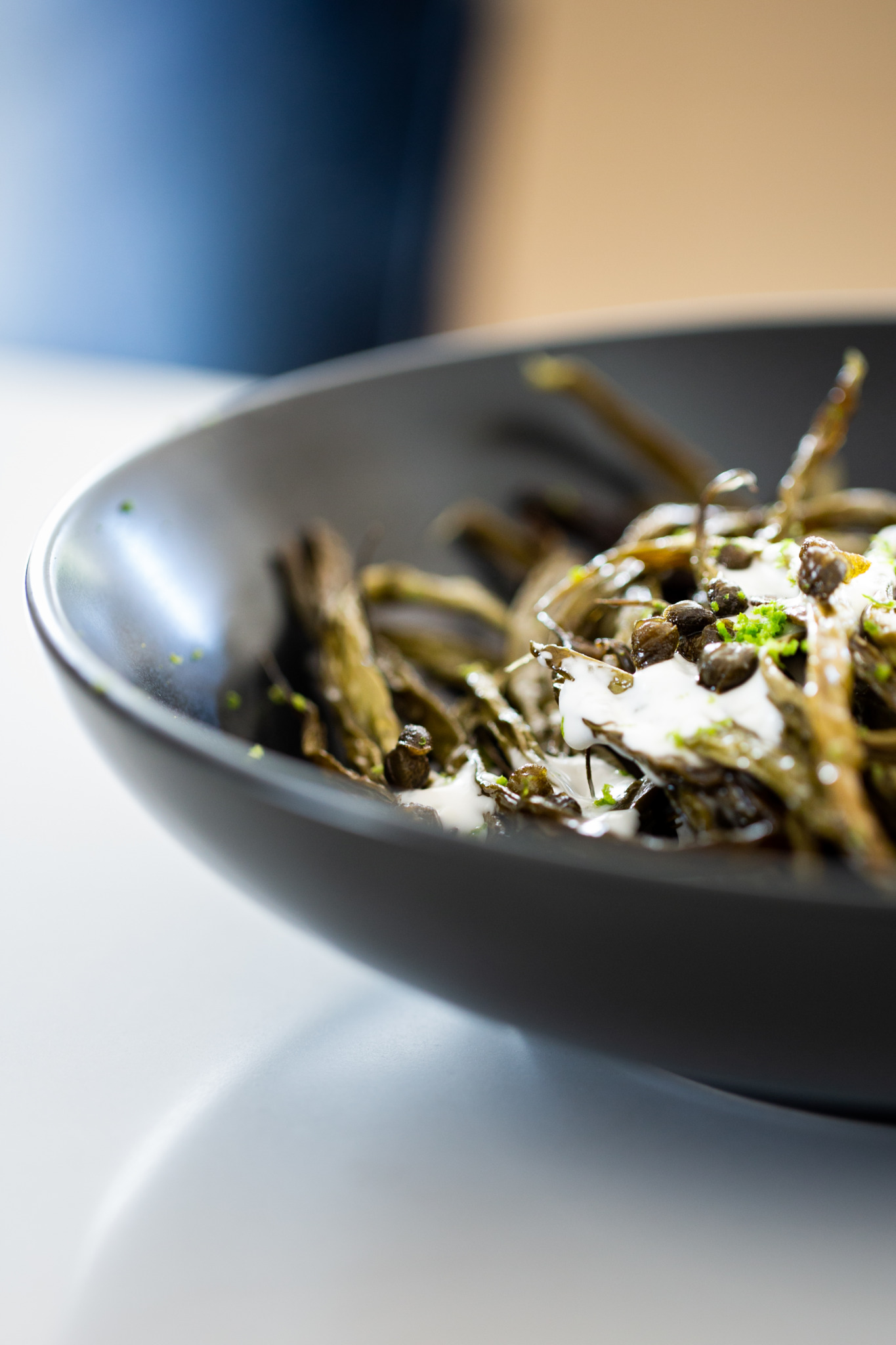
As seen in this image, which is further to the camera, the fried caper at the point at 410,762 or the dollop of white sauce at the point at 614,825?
the fried caper at the point at 410,762

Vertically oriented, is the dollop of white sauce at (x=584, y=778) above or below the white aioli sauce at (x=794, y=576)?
below

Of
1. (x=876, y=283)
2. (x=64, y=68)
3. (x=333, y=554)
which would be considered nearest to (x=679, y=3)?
(x=876, y=283)

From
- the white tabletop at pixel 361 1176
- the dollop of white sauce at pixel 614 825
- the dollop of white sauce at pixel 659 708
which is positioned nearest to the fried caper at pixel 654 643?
the dollop of white sauce at pixel 659 708

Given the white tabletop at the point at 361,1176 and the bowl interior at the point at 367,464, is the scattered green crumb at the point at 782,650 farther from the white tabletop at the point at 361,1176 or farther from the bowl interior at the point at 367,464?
the bowl interior at the point at 367,464

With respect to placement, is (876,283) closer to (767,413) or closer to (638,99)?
(638,99)

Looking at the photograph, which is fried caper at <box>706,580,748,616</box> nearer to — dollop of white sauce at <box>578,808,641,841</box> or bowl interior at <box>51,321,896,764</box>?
dollop of white sauce at <box>578,808,641,841</box>

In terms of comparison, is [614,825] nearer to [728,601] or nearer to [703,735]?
[703,735]

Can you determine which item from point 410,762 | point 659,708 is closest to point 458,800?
point 410,762
